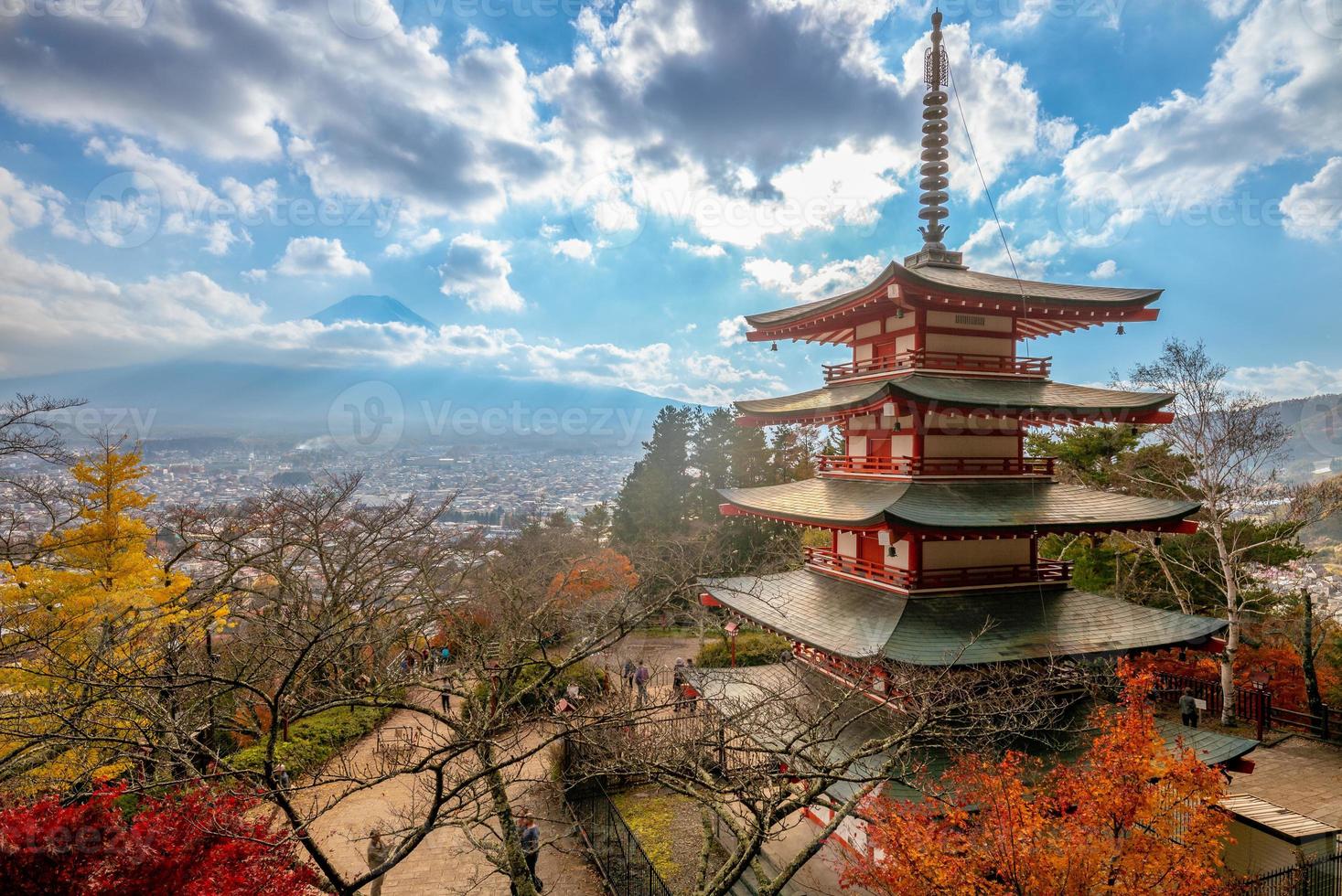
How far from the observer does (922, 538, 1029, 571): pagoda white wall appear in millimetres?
11156

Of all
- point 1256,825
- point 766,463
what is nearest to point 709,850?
point 1256,825

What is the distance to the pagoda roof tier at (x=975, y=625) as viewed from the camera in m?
9.56

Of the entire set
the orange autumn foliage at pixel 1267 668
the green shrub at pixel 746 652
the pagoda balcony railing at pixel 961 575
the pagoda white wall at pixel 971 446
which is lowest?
the green shrub at pixel 746 652

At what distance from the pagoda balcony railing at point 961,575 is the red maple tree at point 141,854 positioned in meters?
9.60

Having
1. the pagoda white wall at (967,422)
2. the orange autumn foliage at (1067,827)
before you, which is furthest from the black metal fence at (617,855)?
the pagoda white wall at (967,422)

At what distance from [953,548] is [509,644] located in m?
8.07

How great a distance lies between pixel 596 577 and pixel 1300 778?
21.1 metres

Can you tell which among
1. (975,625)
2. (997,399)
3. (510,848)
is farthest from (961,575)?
(510,848)

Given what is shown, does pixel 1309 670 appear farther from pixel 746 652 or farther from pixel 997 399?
pixel 746 652

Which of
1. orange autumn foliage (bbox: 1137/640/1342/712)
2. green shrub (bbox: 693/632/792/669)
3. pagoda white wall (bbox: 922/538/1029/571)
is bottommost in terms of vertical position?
green shrub (bbox: 693/632/792/669)

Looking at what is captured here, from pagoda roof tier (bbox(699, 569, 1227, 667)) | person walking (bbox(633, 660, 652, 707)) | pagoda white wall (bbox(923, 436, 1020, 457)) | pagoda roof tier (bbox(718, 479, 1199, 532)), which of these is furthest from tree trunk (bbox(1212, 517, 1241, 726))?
person walking (bbox(633, 660, 652, 707))

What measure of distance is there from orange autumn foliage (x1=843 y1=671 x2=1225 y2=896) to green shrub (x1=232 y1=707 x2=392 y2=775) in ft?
38.9

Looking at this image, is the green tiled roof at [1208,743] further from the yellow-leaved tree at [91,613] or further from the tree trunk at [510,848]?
the yellow-leaved tree at [91,613]

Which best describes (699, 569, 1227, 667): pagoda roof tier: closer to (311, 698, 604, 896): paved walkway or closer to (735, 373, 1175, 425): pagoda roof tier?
(735, 373, 1175, 425): pagoda roof tier
